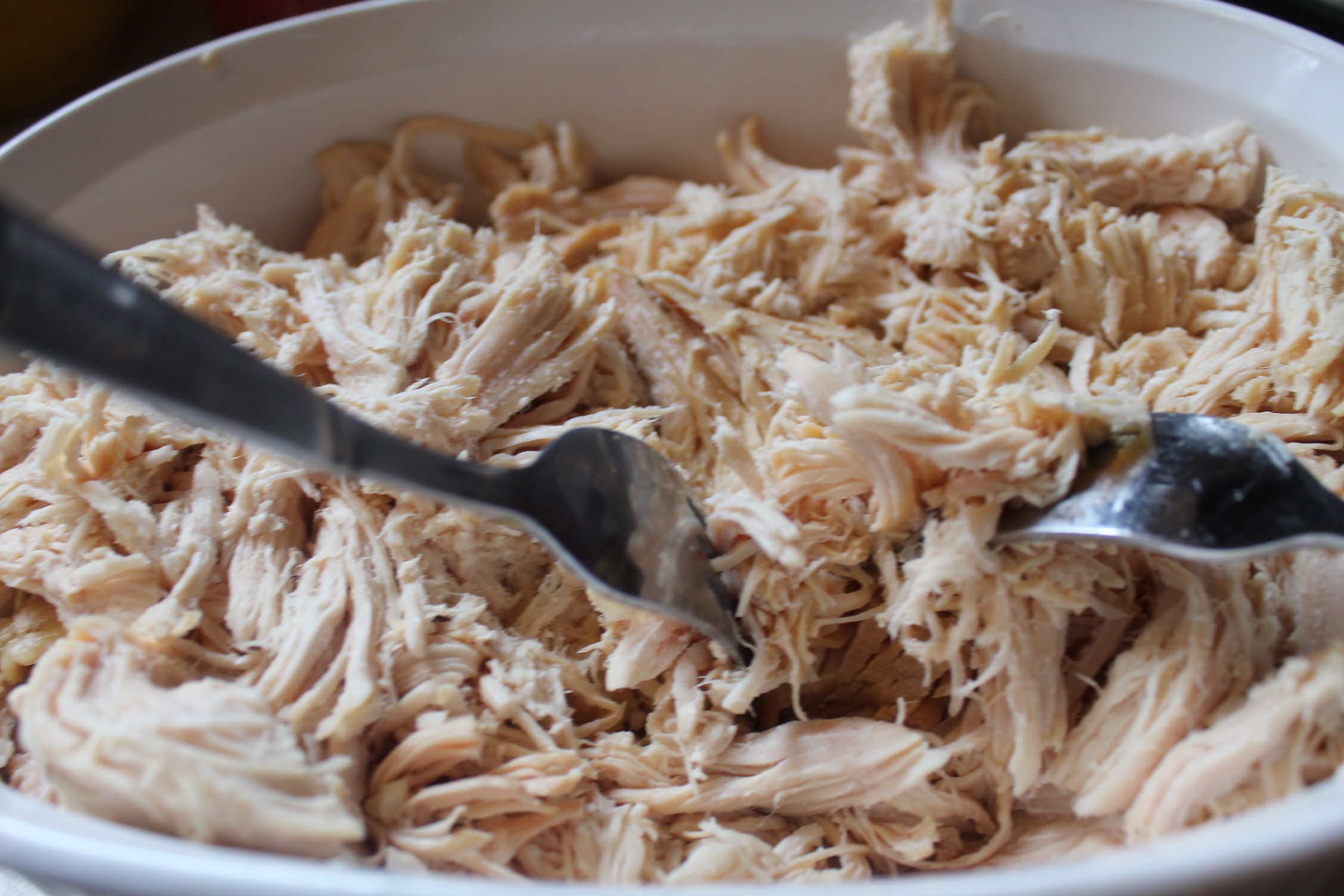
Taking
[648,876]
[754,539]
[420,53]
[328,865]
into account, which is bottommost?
[648,876]

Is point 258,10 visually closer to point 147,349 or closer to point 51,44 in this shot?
point 51,44

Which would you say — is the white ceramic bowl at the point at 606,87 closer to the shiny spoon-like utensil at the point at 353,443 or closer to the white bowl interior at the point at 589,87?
the white bowl interior at the point at 589,87

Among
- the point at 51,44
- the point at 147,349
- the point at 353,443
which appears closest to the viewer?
the point at 147,349

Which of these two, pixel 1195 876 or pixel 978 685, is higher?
pixel 1195 876

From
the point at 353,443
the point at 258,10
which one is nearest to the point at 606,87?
the point at 258,10

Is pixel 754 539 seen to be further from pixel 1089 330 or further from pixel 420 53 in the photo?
pixel 420 53

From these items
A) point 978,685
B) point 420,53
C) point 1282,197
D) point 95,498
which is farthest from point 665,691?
point 420,53

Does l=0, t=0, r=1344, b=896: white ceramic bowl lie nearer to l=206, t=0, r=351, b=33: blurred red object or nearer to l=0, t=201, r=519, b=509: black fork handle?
l=206, t=0, r=351, b=33: blurred red object
